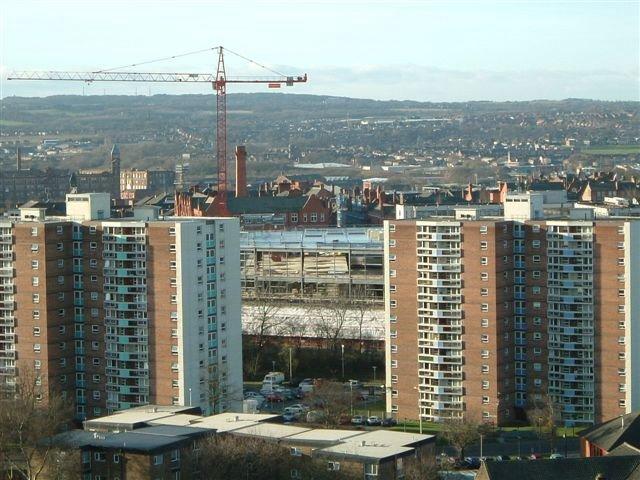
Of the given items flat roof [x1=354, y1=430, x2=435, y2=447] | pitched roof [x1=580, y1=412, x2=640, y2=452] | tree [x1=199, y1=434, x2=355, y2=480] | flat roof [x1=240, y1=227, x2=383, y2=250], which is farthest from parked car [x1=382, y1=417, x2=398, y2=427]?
flat roof [x1=240, y1=227, x2=383, y2=250]

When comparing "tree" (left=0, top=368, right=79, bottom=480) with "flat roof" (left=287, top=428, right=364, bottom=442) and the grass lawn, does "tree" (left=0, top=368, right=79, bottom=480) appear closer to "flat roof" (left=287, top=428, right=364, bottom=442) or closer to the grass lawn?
"flat roof" (left=287, top=428, right=364, bottom=442)

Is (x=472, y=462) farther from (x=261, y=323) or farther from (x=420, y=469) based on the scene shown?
(x=261, y=323)

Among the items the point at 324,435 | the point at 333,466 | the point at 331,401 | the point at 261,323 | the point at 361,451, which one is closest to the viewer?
the point at 333,466

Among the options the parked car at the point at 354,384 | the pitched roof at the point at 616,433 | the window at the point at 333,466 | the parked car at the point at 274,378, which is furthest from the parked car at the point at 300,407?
the window at the point at 333,466

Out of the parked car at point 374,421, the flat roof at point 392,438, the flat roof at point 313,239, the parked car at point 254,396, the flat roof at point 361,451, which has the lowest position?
the parked car at point 374,421

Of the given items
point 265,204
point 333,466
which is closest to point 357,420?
point 333,466

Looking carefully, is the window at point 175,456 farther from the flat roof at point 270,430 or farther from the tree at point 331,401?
the tree at point 331,401
